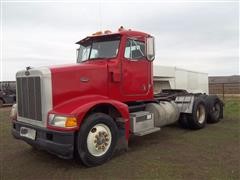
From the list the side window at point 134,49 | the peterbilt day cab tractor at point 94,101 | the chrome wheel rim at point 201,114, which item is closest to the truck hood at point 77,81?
the peterbilt day cab tractor at point 94,101

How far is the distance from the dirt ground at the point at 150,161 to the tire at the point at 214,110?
209 centimetres

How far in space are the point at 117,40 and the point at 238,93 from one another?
844 inches

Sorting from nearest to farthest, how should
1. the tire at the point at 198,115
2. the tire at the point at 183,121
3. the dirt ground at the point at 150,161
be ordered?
the dirt ground at the point at 150,161
the tire at the point at 198,115
the tire at the point at 183,121

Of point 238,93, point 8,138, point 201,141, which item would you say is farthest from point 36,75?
point 238,93

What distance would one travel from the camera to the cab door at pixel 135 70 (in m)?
6.80

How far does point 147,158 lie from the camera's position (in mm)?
5926

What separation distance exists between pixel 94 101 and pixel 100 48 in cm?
167

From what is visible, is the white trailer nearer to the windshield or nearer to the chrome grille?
the windshield

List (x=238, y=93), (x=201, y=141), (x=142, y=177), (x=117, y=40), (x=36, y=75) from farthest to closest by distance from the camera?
(x=238, y=93)
(x=201, y=141)
(x=117, y=40)
(x=36, y=75)
(x=142, y=177)

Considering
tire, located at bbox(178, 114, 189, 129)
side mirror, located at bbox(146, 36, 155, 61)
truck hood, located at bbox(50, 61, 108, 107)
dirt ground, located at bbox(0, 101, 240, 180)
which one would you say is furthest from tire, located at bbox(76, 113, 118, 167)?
tire, located at bbox(178, 114, 189, 129)

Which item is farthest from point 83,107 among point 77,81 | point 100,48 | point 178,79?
point 178,79

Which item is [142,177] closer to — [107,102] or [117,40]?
[107,102]

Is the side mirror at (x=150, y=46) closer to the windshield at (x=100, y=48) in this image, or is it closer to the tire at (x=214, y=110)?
the windshield at (x=100, y=48)

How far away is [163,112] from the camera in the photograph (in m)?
7.62
